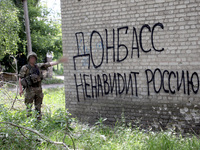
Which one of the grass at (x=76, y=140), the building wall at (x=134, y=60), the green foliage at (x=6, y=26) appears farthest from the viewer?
the green foliage at (x=6, y=26)

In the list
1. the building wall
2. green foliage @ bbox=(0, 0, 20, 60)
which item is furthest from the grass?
green foliage @ bbox=(0, 0, 20, 60)

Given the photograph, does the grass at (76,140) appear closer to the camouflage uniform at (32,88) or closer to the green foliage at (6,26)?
the camouflage uniform at (32,88)

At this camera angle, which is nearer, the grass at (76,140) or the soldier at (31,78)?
the grass at (76,140)

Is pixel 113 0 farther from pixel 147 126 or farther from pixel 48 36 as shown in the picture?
pixel 48 36

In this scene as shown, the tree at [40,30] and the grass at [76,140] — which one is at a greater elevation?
the tree at [40,30]

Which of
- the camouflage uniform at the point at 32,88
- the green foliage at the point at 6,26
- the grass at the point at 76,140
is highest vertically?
the green foliage at the point at 6,26

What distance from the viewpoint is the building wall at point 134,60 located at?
490cm

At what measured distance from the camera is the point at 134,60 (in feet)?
17.9

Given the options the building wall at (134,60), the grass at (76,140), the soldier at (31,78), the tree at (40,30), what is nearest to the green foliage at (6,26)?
the building wall at (134,60)

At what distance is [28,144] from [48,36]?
14025mm

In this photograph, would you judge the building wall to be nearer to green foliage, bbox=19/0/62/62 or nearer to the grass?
the grass

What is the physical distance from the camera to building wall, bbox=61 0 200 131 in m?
4.90

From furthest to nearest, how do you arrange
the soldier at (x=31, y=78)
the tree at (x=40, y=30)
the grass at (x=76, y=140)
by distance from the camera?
the tree at (x=40, y=30) → the soldier at (x=31, y=78) → the grass at (x=76, y=140)

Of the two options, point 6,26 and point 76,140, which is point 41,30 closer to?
point 6,26
